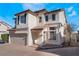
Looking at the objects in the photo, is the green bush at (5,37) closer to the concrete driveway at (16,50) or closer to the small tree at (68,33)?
the concrete driveway at (16,50)

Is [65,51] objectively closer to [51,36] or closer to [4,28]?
[51,36]

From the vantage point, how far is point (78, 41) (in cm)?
473

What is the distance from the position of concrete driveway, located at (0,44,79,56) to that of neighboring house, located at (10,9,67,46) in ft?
0.42

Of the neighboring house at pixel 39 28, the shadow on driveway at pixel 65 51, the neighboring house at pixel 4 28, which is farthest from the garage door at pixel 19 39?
the shadow on driveway at pixel 65 51

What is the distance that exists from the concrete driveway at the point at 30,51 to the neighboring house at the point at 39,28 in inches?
5.0

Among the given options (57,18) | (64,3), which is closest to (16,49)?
(57,18)

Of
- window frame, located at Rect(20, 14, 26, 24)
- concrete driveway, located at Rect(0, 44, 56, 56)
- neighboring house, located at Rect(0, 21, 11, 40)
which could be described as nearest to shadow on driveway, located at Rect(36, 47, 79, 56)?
concrete driveway, located at Rect(0, 44, 56, 56)

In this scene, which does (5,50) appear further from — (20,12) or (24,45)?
(20,12)

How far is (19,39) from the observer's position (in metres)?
4.86

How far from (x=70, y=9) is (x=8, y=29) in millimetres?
1491

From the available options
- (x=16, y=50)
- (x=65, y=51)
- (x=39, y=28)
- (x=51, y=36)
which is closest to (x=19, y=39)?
(x=16, y=50)

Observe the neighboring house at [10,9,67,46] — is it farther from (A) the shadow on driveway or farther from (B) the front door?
(A) the shadow on driveway

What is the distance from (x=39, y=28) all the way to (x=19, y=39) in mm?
548

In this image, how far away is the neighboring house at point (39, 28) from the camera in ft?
15.4
